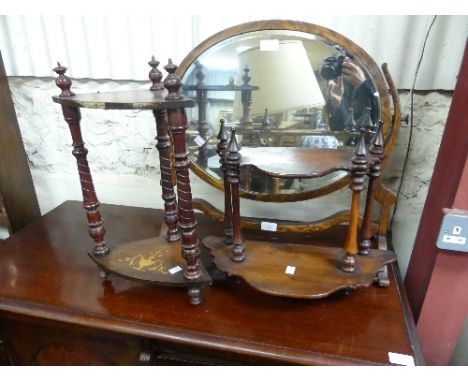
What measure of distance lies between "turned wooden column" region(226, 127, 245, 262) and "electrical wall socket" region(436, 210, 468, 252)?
0.39 metres

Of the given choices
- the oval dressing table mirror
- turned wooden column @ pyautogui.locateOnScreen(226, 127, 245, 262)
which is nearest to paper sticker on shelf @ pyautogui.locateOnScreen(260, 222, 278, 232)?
the oval dressing table mirror

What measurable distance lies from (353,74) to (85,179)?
625 mm

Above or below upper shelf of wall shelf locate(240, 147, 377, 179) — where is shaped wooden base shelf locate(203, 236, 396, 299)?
below

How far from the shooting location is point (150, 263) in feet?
2.56

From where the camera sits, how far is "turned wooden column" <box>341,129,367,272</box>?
0.63 m

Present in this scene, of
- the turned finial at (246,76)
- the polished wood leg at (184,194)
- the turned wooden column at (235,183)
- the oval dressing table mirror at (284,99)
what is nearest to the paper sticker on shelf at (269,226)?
the oval dressing table mirror at (284,99)

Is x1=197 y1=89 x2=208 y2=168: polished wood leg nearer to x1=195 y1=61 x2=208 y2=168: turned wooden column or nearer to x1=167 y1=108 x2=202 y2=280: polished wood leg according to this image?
x1=195 y1=61 x2=208 y2=168: turned wooden column

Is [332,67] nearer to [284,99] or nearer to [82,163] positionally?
[284,99]

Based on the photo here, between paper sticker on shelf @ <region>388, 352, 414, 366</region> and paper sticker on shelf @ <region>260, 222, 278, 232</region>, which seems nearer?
paper sticker on shelf @ <region>388, 352, 414, 366</region>

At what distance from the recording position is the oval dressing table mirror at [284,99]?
79 centimetres

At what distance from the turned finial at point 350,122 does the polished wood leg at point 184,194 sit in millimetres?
410

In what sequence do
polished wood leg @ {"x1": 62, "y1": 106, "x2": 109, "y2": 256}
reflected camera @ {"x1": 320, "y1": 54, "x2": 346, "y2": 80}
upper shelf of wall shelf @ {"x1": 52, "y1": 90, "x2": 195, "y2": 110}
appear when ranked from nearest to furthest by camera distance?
upper shelf of wall shelf @ {"x1": 52, "y1": 90, "x2": 195, "y2": 110} < polished wood leg @ {"x1": 62, "y1": 106, "x2": 109, "y2": 256} < reflected camera @ {"x1": 320, "y1": 54, "x2": 346, "y2": 80}
